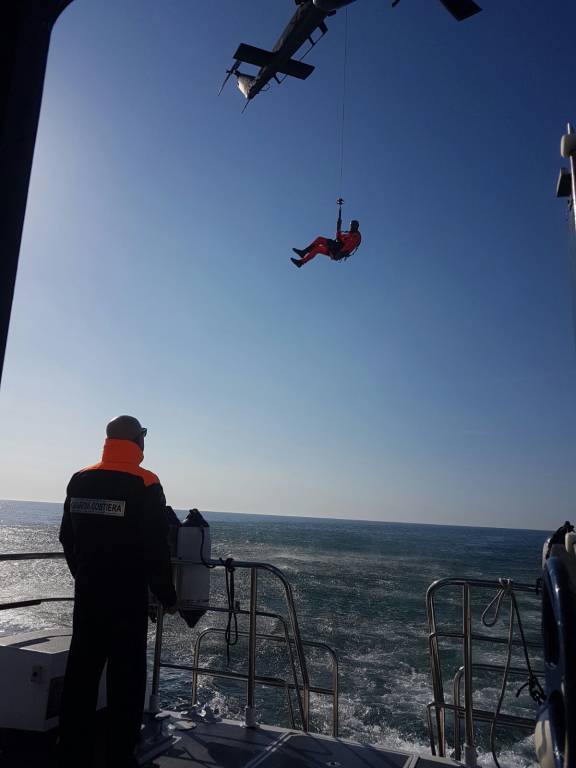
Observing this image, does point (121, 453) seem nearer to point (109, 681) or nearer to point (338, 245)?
point (109, 681)

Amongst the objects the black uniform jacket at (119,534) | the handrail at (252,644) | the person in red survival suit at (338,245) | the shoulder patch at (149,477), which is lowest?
the handrail at (252,644)

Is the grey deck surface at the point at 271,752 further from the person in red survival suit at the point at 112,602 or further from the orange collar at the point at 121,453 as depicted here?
the orange collar at the point at 121,453

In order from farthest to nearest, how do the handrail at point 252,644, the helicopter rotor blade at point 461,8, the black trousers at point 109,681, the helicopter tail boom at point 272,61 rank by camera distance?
the helicopter tail boom at point 272,61
the helicopter rotor blade at point 461,8
the handrail at point 252,644
the black trousers at point 109,681

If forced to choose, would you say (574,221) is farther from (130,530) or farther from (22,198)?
(130,530)

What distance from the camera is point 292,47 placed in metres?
7.40

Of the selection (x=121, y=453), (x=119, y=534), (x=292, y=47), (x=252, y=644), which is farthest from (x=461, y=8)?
(x=252, y=644)

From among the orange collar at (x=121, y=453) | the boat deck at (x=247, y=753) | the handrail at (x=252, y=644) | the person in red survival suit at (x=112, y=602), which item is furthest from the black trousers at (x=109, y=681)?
the handrail at (x=252, y=644)

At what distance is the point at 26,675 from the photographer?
10.9ft

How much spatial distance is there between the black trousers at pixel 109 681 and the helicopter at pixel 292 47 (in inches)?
247

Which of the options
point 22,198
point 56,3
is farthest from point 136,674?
point 56,3

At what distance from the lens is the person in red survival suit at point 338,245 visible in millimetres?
8539

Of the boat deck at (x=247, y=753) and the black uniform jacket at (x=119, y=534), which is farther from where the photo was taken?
the boat deck at (x=247, y=753)

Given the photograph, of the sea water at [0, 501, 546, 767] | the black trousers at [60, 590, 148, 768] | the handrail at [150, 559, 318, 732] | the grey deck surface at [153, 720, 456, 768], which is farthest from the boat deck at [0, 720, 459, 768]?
the sea water at [0, 501, 546, 767]

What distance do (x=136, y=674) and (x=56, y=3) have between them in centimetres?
283
